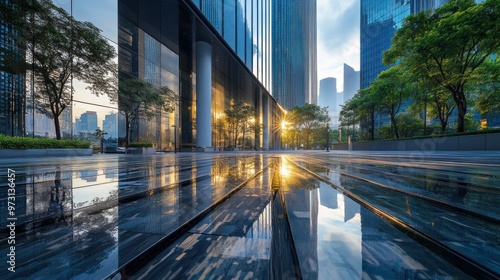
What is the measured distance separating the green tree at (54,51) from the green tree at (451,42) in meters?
23.7

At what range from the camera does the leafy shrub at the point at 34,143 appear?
10.1 metres

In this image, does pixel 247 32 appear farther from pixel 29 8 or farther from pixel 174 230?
pixel 174 230

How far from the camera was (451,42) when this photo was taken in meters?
13.7

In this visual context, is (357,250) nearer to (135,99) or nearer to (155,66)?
(135,99)

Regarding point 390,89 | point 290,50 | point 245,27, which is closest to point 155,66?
point 245,27

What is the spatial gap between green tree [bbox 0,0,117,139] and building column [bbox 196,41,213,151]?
848 cm

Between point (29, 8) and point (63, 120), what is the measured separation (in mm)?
7392

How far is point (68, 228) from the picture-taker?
3.53ft

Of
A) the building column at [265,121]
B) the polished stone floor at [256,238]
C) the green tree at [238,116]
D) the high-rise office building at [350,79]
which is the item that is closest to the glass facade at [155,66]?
the green tree at [238,116]

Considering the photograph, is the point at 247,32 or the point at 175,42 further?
the point at 247,32

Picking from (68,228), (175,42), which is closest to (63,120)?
(175,42)

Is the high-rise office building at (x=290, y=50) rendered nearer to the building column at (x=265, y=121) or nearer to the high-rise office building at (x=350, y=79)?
the building column at (x=265, y=121)

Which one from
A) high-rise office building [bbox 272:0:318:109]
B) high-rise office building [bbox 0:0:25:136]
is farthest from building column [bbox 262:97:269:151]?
high-rise office building [bbox 0:0:25:136]

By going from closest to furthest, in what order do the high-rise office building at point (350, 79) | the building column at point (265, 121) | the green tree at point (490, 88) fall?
the green tree at point (490, 88), the building column at point (265, 121), the high-rise office building at point (350, 79)
